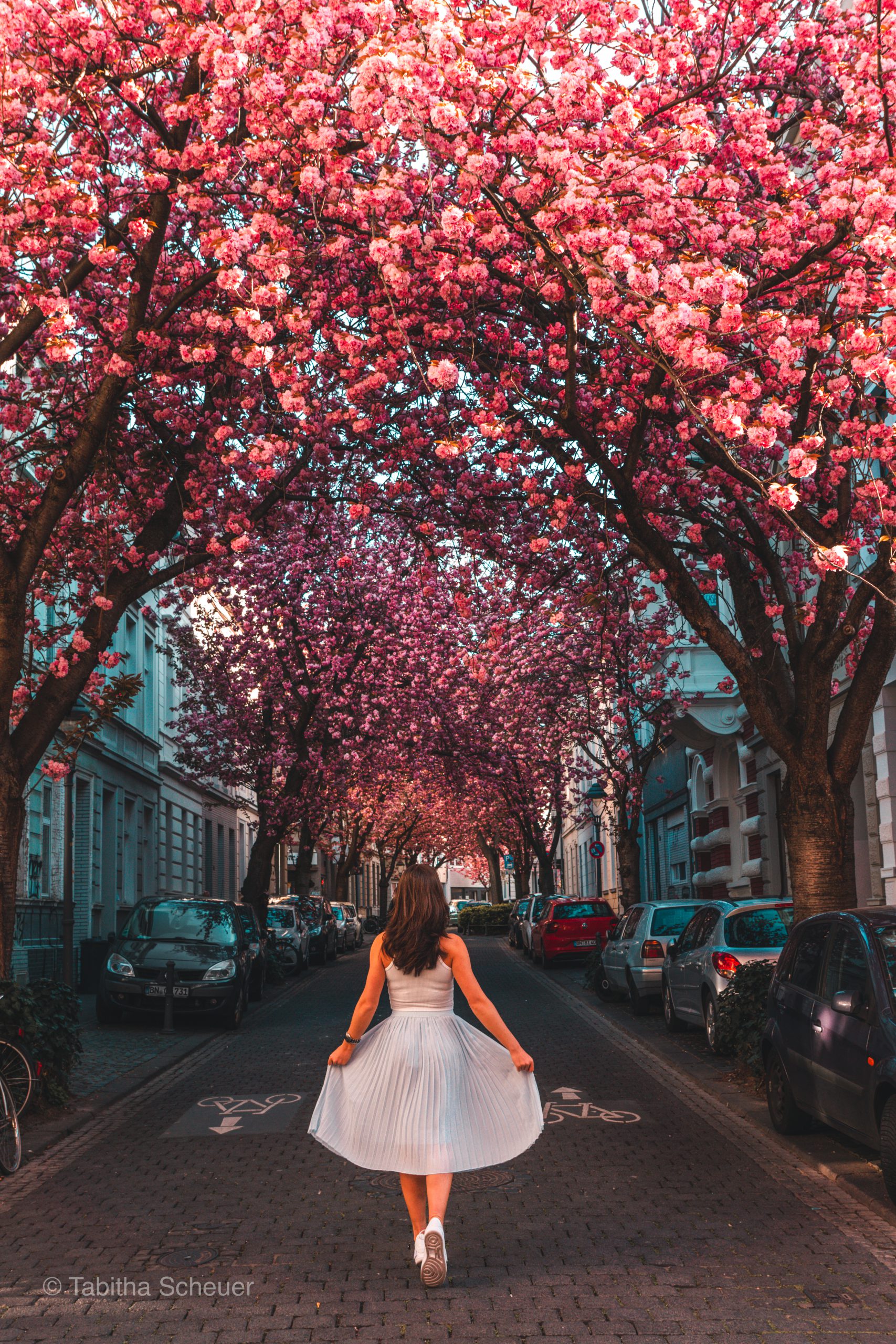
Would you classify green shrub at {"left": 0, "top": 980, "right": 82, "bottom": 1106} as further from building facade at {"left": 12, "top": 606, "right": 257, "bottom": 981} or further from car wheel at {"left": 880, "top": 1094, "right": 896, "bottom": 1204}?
building facade at {"left": 12, "top": 606, "right": 257, "bottom": 981}

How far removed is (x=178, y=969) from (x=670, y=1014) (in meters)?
6.57

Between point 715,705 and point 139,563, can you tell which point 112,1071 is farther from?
point 715,705

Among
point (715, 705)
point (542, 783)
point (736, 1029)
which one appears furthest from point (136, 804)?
point (736, 1029)

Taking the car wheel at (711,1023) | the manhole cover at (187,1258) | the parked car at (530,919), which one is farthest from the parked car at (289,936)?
the manhole cover at (187,1258)

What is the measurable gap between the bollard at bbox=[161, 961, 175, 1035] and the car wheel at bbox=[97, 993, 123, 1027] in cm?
95

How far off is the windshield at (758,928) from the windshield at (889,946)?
5517 millimetres

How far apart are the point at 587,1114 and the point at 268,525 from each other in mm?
7120

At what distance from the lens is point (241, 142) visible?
971cm

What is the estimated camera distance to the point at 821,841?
11.1 m

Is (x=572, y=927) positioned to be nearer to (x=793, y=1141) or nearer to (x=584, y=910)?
(x=584, y=910)

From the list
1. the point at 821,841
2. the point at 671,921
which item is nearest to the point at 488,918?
the point at 671,921

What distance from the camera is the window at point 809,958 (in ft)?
27.6

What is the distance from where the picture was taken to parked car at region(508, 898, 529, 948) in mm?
41625

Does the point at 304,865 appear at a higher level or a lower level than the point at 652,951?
higher
